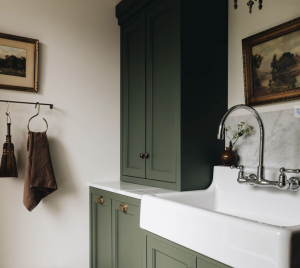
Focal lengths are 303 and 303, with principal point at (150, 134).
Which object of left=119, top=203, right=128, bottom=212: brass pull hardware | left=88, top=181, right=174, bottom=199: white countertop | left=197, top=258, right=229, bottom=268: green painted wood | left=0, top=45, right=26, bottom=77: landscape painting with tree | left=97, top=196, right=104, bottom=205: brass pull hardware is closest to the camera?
left=197, top=258, right=229, bottom=268: green painted wood

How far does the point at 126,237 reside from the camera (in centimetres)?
188

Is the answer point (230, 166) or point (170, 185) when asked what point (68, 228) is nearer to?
point (170, 185)

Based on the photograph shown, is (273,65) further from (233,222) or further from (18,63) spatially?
(18,63)

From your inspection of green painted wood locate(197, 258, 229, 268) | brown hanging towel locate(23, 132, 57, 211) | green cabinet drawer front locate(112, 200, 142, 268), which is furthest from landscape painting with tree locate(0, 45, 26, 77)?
green painted wood locate(197, 258, 229, 268)

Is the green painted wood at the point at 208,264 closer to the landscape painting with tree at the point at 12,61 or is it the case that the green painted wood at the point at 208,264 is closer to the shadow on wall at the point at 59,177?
the shadow on wall at the point at 59,177

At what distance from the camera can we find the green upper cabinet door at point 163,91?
1827 mm

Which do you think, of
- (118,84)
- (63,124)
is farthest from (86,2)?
(63,124)

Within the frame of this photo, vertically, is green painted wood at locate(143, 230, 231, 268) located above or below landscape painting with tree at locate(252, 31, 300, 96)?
below

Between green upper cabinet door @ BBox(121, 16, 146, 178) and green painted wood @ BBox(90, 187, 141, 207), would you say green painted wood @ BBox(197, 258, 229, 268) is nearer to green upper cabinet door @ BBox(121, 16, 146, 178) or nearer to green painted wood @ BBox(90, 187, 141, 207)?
green painted wood @ BBox(90, 187, 141, 207)

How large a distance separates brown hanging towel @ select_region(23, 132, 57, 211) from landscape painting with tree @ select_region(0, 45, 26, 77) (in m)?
0.43

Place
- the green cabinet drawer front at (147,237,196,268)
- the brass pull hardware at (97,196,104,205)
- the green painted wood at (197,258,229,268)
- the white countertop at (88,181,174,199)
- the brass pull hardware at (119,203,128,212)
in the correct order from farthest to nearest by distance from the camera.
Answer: the brass pull hardware at (97,196,104,205) < the brass pull hardware at (119,203,128,212) < the white countertop at (88,181,174,199) < the green cabinet drawer front at (147,237,196,268) < the green painted wood at (197,258,229,268)

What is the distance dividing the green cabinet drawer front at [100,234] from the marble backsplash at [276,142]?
3.15ft

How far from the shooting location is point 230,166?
5.76 feet

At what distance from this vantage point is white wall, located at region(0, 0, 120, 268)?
2020 millimetres
